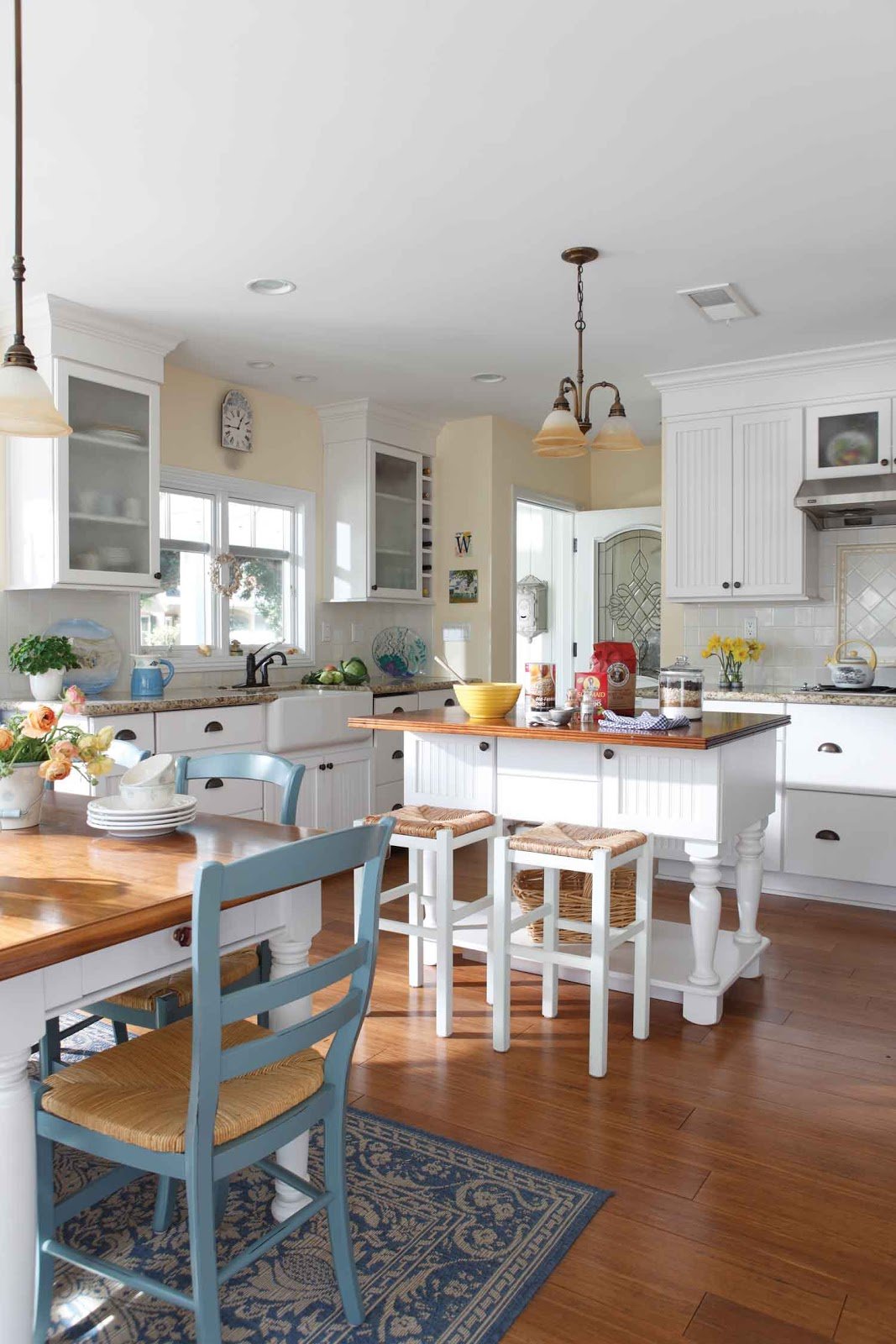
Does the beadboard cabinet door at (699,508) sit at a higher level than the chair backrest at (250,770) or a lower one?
higher

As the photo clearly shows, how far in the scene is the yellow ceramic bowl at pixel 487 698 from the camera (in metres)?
3.25

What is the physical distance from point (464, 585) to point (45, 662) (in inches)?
111

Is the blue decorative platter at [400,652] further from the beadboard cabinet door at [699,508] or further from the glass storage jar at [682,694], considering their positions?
the glass storage jar at [682,694]

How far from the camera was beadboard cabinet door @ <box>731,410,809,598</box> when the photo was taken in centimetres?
477

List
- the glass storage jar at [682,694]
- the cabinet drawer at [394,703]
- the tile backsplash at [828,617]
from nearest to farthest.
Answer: the glass storage jar at [682,694], the tile backsplash at [828,617], the cabinet drawer at [394,703]

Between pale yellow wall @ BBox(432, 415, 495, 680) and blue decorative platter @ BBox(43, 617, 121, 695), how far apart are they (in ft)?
7.42

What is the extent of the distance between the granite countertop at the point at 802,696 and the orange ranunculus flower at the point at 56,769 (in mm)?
3370

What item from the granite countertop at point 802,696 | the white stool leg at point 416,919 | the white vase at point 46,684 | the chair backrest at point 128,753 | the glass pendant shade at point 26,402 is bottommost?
the white stool leg at point 416,919

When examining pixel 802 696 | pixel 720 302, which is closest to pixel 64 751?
pixel 720 302

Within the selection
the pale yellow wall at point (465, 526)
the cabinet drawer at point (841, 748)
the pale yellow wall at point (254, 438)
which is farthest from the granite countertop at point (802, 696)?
the pale yellow wall at point (254, 438)

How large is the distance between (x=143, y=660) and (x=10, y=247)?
1.75 metres

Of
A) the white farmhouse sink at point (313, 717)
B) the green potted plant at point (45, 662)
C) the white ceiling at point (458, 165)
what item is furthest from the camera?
the white farmhouse sink at point (313, 717)

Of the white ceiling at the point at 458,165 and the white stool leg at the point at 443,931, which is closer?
the white ceiling at the point at 458,165

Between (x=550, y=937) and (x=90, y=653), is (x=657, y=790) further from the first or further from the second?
(x=90, y=653)
